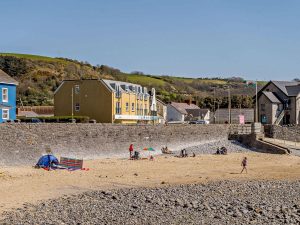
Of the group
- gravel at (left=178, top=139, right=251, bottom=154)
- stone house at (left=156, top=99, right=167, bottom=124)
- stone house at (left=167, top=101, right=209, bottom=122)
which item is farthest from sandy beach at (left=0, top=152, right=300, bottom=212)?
stone house at (left=167, top=101, right=209, bottom=122)

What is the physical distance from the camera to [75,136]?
41.8 m

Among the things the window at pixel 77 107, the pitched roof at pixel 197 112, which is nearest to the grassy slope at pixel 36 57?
the pitched roof at pixel 197 112

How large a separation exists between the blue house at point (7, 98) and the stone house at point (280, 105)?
3855 centimetres

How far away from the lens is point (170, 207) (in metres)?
22.5

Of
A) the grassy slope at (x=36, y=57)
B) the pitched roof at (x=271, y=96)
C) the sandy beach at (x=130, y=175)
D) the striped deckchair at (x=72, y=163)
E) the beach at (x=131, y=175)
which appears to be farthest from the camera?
the grassy slope at (x=36, y=57)

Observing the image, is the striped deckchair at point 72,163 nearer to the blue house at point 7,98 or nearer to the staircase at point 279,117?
the blue house at point 7,98

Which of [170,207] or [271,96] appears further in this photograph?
[271,96]

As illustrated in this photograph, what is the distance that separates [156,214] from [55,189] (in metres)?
7.62

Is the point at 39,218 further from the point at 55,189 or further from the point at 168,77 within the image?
the point at 168,77

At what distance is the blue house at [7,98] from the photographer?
44753mm

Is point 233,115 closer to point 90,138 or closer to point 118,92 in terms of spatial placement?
point 118,92

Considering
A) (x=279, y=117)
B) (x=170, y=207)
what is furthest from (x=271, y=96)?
(x=170, y=207)

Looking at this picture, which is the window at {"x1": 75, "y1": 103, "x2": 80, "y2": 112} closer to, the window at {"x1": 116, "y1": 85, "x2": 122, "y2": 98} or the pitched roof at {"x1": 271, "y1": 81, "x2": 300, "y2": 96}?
the window at {"x1": 116, "y1": 85, "x2": 122, "y2": 98}

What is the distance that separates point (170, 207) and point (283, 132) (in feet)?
140
